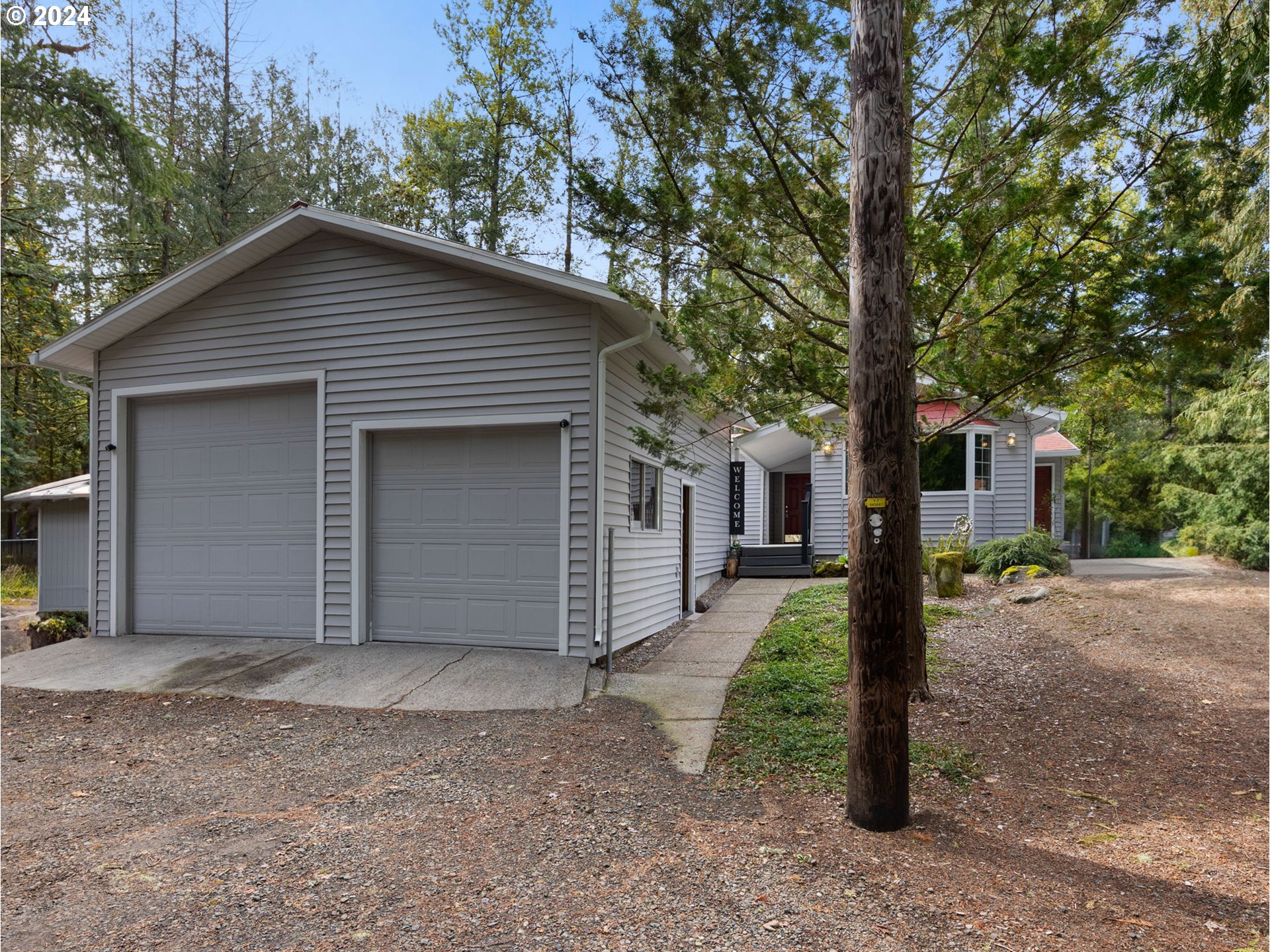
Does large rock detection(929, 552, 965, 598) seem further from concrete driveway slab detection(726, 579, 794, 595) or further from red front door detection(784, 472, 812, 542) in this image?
red front door detection(784, 472, 812, 542)

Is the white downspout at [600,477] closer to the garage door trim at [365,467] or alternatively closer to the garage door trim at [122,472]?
the garage door trim at [365,467]

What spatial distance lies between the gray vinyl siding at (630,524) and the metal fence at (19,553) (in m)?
16.1

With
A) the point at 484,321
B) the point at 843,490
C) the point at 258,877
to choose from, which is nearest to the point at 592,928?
the point at 258,877

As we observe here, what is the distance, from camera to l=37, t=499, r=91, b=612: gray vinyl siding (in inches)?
420

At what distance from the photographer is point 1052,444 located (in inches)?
774

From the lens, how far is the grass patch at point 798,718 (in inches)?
182

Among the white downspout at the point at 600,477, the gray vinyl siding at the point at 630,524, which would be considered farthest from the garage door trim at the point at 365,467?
the gray vinyl siding at the point at 630,524

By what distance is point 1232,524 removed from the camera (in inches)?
601

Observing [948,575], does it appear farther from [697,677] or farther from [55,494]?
[55,494]

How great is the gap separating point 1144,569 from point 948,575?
20.3ft

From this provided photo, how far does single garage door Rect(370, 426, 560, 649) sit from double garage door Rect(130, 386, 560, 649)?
0.01 meters

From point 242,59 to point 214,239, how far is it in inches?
162

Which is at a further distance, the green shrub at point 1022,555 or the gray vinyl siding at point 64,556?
the green shrub at point 1022,555

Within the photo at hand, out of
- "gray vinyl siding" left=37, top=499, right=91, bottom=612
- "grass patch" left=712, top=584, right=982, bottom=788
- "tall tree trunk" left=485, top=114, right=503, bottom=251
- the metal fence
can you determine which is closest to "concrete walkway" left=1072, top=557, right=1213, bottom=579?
"grass patch" left=712, top=584, right=982, bottom=788
